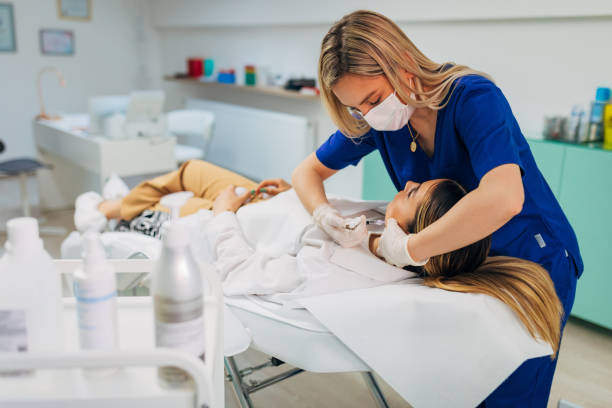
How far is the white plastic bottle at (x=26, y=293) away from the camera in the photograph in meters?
0.68

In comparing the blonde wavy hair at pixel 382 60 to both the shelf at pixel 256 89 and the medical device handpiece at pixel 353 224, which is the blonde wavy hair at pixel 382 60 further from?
the shelf at pixel 256 89

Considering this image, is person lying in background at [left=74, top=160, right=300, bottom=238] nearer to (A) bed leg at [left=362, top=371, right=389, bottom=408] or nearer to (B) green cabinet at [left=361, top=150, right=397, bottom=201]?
(A) bed leg at [left=362, top=371, right=389, bottom=408]

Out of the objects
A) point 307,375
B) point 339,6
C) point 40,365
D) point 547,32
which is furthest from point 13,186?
point 40,365

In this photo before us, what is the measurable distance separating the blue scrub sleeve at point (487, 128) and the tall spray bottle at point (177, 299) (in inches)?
25.9

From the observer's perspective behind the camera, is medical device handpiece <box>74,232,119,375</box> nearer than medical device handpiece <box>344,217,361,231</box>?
Yes

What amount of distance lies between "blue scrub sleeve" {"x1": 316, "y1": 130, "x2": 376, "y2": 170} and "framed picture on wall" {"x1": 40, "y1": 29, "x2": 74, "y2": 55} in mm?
4283

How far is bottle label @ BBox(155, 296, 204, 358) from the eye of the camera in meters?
0.67

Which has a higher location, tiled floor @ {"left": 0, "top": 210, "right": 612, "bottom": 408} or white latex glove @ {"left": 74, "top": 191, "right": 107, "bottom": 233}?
white latex glove @ {"left": 74, "top": 191, "right": 107, "bottom": 233}

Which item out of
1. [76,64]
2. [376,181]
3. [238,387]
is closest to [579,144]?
[376,181]

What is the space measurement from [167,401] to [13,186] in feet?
15.1

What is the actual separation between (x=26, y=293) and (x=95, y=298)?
0.09 meters

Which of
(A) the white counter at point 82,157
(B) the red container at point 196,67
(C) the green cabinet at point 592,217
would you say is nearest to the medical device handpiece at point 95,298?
(C) the green cabinet at point 592,217

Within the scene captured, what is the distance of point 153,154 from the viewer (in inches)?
134

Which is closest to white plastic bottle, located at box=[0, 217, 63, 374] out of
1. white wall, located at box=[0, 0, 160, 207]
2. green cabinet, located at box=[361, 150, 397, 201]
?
green cabinet, located at box=[361, 150, 397, 201]
